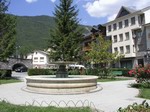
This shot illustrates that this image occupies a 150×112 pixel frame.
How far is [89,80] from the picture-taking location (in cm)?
1714

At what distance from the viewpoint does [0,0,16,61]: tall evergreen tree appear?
3345cm

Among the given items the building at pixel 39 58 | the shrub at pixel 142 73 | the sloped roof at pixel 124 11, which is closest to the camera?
the shrub at pixel 142 73

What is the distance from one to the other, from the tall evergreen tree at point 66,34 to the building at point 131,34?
11.8m

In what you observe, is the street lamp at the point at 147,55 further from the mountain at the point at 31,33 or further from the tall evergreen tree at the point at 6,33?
the mountain at the point at 31,33

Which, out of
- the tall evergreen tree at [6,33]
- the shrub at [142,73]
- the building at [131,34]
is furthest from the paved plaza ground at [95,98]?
the building at [131,34]

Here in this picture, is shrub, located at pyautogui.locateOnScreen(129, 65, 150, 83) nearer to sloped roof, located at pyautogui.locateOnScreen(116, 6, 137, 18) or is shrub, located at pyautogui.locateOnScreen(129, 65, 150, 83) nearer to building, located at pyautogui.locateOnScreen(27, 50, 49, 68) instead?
sloped roof, located at pyautogui.locateOnScreen(116, 6, 137, 18)

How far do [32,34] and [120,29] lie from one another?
12082cm

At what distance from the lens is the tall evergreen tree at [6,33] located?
110ft

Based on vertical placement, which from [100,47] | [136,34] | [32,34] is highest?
[32,34]

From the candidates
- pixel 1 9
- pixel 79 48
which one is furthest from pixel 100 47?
pixel 1 9

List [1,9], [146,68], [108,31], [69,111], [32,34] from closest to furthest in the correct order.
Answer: [69,111], [146,68], [1,9], [108,31], [32,34]

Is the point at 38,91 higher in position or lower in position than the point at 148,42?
lower

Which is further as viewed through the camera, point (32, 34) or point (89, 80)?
point (32, 34)

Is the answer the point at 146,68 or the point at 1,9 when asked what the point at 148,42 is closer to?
the point at 1,9
